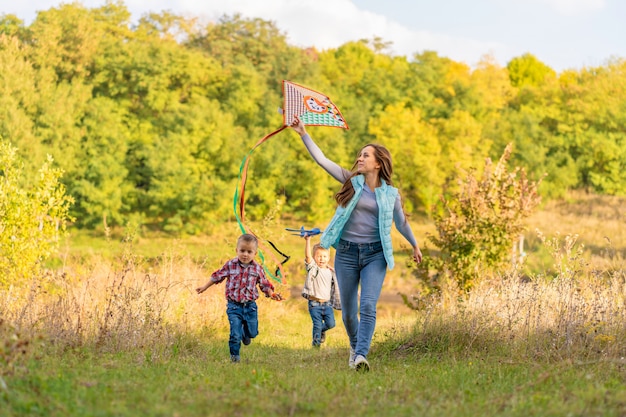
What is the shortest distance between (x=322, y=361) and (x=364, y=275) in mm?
1629

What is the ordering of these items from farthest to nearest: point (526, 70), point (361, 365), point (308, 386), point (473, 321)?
point (526, 70)
point (473, 321)
point (361, 365)
point (308, 386)

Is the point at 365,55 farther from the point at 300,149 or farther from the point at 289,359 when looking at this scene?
the point at 289,359

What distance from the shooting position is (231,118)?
4050 cm

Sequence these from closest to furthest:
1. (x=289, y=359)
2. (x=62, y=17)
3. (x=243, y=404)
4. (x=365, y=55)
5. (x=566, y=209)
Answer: (x=243, y=404)
(x=289, y=359)
(x=62, y=17)
(x=566, y=209)
(x=365, y=55)

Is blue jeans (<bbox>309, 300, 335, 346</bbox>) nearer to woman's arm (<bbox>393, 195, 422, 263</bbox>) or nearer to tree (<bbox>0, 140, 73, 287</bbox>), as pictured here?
woman's arm (<bbox>393, 195, 422, 263</bbox>)

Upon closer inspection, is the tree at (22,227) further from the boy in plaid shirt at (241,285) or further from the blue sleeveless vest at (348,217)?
the blue sleeveless vest at (348,217)

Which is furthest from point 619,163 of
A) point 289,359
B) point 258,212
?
point 289,359

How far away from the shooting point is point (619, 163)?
46.7 m

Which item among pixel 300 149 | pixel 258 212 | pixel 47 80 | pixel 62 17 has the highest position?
pixel 62 17

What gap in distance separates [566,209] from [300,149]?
1496 cm

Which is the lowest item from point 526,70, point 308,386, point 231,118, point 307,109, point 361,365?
point 361,365

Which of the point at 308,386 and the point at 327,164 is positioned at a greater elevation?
the point at 327,164

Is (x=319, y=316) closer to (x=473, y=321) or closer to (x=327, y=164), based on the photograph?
(x=473, y=321)

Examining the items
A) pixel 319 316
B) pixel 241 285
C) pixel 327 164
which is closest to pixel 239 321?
pixel 241 285
